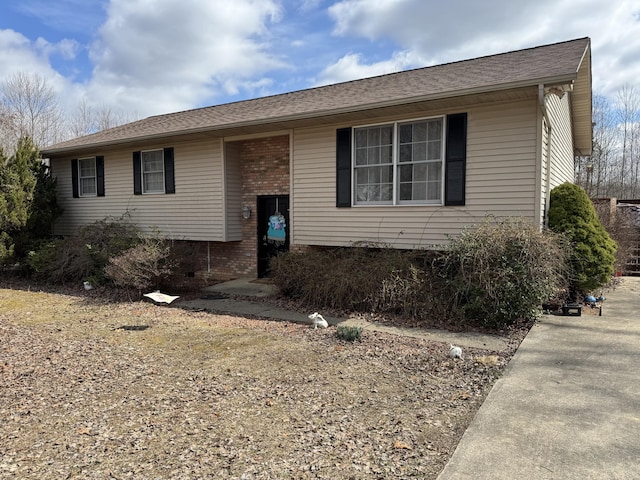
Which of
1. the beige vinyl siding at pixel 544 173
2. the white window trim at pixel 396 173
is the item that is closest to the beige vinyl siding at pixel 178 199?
the white window trim at pixel 396 173

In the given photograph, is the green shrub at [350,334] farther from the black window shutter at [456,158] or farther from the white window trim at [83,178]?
the white window trim at [83,178]

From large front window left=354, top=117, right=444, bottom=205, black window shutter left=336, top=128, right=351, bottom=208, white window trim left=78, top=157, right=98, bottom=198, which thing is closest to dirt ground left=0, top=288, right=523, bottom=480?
large front window left=354, top=117, right=444, bottom=205

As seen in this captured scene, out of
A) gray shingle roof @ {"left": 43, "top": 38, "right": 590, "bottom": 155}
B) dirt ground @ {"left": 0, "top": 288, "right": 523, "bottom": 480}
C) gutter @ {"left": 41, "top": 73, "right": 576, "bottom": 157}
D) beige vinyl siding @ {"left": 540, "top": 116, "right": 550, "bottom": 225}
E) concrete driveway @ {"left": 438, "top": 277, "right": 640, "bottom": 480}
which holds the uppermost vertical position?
gray shingle roof @ {"left": 43, "top": 38, "right": 590, "bottom": 155}

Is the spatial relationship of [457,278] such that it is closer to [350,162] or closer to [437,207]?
[437,207]

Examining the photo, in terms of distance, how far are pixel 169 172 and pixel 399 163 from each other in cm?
615

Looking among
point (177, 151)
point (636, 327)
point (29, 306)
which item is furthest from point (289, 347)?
point (177, 151)

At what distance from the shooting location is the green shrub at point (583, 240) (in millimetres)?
7277

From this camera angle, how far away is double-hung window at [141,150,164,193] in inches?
451

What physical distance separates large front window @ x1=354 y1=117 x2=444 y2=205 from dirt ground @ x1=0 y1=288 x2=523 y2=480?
3.17 m

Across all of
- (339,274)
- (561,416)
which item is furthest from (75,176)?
(561,416)

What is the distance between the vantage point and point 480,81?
7.17 meters

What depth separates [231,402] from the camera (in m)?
3.80

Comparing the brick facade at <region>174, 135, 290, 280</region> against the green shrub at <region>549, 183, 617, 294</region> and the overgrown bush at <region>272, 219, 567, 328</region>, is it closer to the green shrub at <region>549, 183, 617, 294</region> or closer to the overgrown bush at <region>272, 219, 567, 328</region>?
the overgrown bush at <region>272, 219, 567, 328</region>

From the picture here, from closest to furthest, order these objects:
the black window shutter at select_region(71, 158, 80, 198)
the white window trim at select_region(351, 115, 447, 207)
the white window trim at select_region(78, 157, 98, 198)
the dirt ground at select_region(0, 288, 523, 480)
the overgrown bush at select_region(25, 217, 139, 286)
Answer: the dirt ground at select_region(0, 288, 523, 480), the white window trim at select_region(351, 115, 447, 207), the overgrown bush at select_region(25, 217, 139, 286), the white window trim at select_region(78, 157, 98, 198), the black window shutter at select_region(71, 158, 80, 198)
